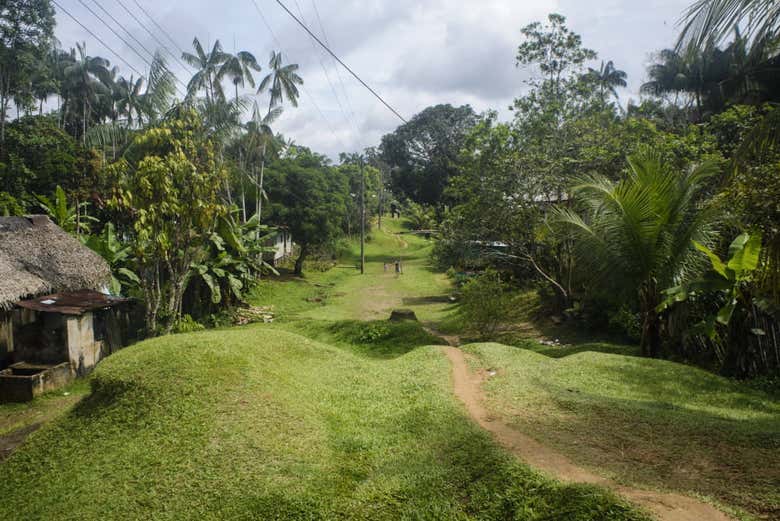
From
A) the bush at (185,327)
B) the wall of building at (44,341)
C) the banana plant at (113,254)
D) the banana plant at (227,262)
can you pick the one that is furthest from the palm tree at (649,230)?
the banana plant at (113,254)

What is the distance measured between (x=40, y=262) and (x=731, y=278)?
14.7 meters

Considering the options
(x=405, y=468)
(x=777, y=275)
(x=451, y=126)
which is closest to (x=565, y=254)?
(x=777, y=275)

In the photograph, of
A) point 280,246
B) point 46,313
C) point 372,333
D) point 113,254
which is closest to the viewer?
point 46,313

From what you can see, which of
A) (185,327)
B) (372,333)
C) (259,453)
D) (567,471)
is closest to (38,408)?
(185,327)

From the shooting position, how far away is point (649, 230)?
9164 millimetres

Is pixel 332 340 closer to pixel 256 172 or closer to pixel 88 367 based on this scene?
pixel 88 367

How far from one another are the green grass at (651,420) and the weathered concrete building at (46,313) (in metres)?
8.78

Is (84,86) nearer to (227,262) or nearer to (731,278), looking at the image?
(227,262)

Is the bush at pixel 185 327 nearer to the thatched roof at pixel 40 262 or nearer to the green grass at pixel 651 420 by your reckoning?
the thatched roof at pixel 40 262

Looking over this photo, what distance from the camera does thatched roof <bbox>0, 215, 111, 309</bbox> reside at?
11273 mm

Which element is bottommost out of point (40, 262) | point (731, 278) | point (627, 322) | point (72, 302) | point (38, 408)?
point (38, 408)

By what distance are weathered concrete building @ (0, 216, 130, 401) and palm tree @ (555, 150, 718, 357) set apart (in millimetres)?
11044

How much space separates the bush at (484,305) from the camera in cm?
1427

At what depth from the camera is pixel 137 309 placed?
664 inches
